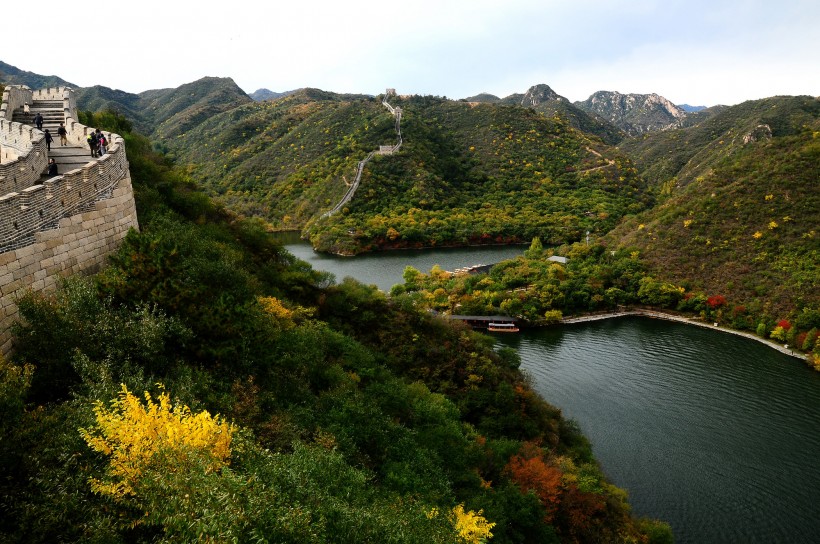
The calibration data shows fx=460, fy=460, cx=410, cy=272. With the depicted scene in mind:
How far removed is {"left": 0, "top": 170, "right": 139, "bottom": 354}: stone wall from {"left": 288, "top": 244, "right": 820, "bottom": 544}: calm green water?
24.2 meters

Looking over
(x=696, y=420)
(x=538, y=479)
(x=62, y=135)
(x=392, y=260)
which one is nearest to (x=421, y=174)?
(x=392, y=260)

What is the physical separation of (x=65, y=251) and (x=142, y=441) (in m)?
6.41

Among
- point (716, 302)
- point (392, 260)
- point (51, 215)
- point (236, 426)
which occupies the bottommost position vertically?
point (392, 260)

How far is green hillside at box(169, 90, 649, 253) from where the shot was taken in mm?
78312

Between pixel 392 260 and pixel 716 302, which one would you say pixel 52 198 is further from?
pixel 392 260

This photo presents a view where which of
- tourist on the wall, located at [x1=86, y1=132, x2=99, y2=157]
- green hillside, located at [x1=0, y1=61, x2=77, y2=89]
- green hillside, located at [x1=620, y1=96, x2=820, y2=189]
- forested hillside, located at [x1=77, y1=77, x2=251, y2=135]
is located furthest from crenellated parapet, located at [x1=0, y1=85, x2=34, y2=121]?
green hillside, located at [x1=0, y1=61, x2=77, y2=89]

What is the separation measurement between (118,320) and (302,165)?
96.6m

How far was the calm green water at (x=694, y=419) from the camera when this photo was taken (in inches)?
856

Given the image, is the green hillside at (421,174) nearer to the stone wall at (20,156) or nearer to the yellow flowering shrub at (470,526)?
the stone wall at (20,156)

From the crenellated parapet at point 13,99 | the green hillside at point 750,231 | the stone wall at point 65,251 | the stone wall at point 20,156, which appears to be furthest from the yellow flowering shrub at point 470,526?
the green hillside at point 750,231

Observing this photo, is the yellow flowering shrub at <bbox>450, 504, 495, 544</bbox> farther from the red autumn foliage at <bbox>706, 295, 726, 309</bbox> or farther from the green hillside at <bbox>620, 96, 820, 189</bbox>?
the green hillside at <bbox>620, 96, 820, 189</bbox>

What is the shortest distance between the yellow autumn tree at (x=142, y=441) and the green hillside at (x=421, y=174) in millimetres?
63598

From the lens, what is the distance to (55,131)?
60.3 feet

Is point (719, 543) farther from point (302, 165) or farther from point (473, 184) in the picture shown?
point (302, 165)
